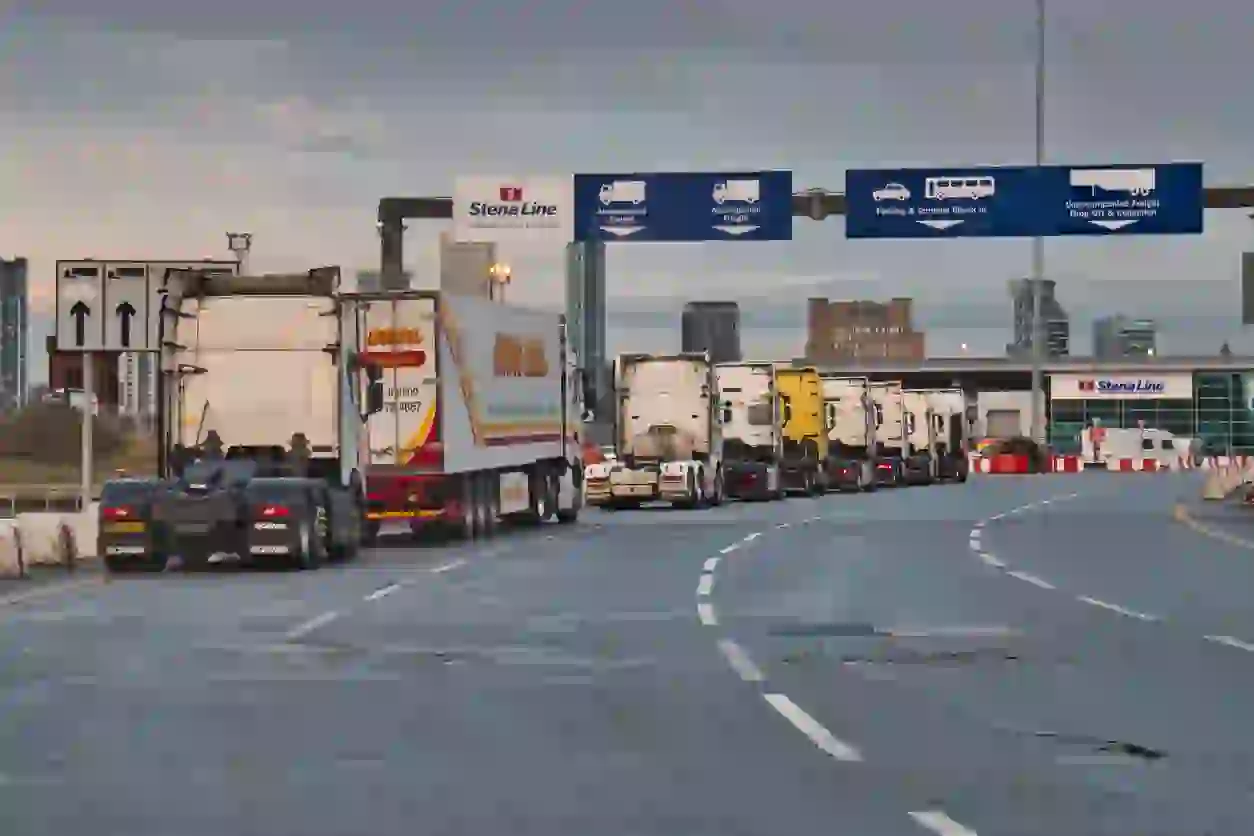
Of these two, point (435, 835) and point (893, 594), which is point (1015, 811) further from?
point (893, 594)

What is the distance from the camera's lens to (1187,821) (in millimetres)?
10273

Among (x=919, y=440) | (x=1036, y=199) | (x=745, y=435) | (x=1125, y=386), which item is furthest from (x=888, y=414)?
(x=1125, y=386)

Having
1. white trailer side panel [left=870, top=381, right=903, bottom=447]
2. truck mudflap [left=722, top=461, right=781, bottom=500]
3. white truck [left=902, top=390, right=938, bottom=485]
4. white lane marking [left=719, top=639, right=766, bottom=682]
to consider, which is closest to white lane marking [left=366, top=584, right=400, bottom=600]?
white lane marking [left=719, top=639, right=766, bottom=682]

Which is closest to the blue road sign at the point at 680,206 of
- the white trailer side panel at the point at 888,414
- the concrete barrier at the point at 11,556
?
the white trailer side panel at the point at 888,414

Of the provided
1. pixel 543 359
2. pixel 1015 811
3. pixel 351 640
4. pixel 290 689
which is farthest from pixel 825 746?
pixel 543 359

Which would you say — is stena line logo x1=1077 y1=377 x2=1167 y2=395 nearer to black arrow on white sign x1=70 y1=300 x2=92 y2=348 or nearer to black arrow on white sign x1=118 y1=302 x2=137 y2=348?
black arrow on white sign x1=118 y1=302 x2=137 y2=348

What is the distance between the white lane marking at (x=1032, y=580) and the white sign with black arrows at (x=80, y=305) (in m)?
13.3

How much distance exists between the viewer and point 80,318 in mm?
34781

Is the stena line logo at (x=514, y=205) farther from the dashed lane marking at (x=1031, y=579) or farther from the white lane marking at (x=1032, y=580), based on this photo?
the white lane marking at (x=1032, y=580)

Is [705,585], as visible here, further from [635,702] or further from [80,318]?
[635,702]

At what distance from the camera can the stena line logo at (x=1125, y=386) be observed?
147 m

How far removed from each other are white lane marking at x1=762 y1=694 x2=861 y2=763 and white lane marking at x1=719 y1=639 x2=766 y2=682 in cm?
131

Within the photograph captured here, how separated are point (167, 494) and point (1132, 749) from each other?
1989 centimetres

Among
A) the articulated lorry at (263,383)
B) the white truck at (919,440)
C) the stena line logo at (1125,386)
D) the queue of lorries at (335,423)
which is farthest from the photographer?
the stena line logo at (1125,386)
